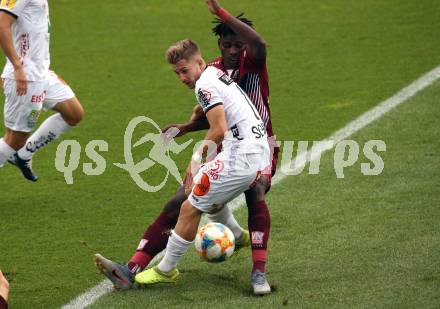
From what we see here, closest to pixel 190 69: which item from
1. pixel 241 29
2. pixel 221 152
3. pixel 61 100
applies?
pixel 241 29

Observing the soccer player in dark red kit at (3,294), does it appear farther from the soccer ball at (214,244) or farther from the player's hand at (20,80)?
the player's hand at (20,80)

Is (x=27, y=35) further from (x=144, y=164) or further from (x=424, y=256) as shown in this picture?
(x=424, y=256)

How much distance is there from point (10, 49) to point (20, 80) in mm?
287

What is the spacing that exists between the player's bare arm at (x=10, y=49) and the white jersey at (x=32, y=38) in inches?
5.6

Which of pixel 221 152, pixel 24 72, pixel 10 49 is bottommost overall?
pixel 221 152

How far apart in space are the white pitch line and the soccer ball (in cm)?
72

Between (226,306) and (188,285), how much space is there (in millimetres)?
565

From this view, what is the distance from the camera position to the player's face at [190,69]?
6.97 meters

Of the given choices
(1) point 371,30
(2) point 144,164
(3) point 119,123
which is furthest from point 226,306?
(1) point 371,30

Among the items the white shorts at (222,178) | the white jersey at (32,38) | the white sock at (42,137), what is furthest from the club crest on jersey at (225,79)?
the white sock at (42,137)

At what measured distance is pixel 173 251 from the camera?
7.11m

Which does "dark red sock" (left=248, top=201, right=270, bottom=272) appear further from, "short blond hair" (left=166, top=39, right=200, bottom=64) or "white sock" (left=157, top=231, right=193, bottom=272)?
"short blond hair" (left=166, top=39, right=200, bottom=64)

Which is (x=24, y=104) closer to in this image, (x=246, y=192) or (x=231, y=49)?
(x=231, y=49)

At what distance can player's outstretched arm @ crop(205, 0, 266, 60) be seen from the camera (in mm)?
6863
